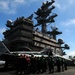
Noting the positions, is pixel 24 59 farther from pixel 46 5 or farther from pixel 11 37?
pixel 46 5

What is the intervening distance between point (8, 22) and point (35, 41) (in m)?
16.8

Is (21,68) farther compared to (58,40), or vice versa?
(58,40)

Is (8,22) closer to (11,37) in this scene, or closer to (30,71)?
(11,37)

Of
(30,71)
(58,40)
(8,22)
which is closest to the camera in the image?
(30,71)

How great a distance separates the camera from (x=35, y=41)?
7469cm

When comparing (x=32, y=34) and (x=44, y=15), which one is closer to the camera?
(x=32, y=34)

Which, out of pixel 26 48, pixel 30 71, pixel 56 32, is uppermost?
pixel 56 32

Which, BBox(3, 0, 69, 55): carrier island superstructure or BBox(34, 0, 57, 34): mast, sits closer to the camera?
BBox(3, 0, 69, 55): carrier island superstructure

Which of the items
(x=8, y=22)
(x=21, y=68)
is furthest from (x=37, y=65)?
(x=8, y=22)

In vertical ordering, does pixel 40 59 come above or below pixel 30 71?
above

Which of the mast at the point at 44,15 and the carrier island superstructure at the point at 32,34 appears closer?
the carrier island superstructure at the point at 32,34

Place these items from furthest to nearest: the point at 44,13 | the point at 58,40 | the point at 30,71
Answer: the point at 58,40, the point at 44,13, the point at 30,71

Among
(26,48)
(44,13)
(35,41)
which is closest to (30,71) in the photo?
(26,48)

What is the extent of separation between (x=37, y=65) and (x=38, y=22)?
6936cm
